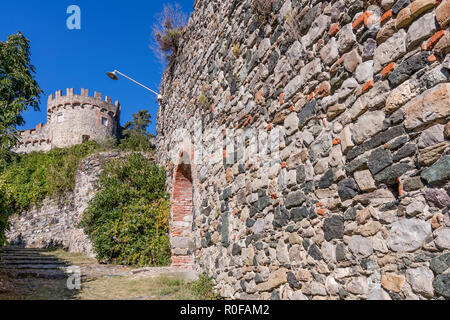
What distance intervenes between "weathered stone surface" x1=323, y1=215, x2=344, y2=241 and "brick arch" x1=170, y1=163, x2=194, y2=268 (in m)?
4.97

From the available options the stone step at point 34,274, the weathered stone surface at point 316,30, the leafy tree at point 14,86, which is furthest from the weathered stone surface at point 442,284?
the leafy tree at point 14,86

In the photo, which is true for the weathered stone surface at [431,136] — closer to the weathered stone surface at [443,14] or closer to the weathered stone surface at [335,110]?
the weathered stone surface at [443,14]

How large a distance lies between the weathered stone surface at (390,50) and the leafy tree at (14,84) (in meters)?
10.6

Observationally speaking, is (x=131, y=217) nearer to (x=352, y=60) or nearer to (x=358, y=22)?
(x=352, y=60)

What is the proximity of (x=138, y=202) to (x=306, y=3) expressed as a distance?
6.53m

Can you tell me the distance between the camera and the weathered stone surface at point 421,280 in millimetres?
1981

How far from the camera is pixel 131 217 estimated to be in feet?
27.5

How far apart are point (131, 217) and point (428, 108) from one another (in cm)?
736

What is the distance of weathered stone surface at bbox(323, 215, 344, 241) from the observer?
271cm

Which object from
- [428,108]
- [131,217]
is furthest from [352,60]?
[131,217]

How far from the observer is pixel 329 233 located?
9.27 feet
